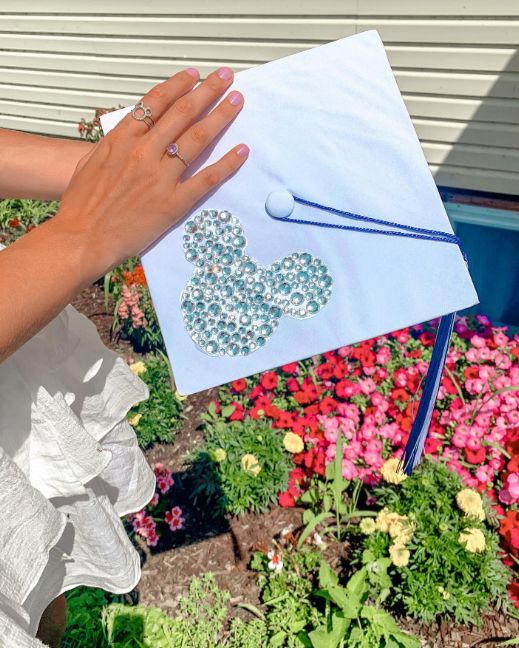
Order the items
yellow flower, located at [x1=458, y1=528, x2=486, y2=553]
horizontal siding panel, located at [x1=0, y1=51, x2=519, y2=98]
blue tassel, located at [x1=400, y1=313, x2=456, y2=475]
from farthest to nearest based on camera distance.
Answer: horizontal siding panel, located at [x1=0, y1=51, x2=519, y2=98], yellow flower, located at [x1=458, y1=528, x2=486, y2=553], blue tassel, located at [x1=400, y1=313, x2=456, y2=475]

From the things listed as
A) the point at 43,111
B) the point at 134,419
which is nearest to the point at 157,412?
the point at 134,419

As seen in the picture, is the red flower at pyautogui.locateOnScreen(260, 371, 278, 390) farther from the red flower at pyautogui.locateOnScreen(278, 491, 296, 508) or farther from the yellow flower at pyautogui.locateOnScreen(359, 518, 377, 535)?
the yellow flower at pyautogui.locateOnScreen(359, 518, 377, 535)

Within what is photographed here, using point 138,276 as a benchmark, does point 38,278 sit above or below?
below

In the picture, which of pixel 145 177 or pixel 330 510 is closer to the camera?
pixel 145 177

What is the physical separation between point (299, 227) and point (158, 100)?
0.34 m

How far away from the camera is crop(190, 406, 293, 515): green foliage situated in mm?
2389

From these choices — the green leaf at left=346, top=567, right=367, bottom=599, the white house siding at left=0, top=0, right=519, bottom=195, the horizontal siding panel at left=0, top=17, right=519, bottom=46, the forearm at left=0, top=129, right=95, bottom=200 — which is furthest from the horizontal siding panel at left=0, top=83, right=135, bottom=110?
the green leaf at left=346, top=567, right=367, bottom=599

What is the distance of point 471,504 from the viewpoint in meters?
1.96

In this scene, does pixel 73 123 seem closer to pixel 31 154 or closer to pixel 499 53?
pixel 499 53

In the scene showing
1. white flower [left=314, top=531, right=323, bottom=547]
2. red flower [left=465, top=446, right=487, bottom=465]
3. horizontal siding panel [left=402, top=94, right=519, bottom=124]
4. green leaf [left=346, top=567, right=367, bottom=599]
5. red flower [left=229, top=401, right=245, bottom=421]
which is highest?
horizontal siding panel [left=402, top=94, right=519, bottom=124]

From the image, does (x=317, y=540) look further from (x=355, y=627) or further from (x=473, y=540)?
(x=473, y=540)

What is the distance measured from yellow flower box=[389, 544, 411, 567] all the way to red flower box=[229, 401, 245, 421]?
38.0 inches

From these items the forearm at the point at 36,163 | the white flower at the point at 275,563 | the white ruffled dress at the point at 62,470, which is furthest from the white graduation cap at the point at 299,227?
the white flower at the point at 275,563

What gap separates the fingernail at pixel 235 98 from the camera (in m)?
1.07
